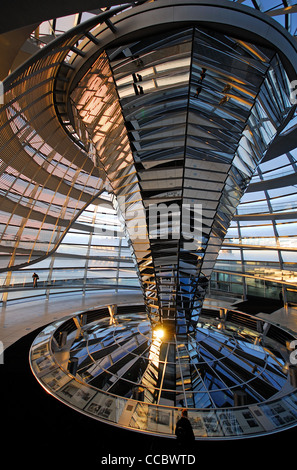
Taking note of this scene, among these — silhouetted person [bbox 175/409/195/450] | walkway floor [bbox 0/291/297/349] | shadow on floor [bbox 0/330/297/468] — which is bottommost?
shadow on floor [bbox 0/330/297/468]

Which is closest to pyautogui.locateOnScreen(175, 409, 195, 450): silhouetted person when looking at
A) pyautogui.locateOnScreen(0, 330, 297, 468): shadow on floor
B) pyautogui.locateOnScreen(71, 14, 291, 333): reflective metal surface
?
pyautogui.locateOnScreen(0, 330, 297, 468): shadow on floor

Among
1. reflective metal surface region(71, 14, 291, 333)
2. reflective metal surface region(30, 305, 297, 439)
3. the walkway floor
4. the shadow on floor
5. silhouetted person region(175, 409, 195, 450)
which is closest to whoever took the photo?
the shadow on floor

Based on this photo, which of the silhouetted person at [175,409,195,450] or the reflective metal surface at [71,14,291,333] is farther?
the reflective metal surface at [71,14,291,333]

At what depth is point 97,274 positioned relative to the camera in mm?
34125

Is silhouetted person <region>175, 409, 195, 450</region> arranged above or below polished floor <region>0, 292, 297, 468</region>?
above

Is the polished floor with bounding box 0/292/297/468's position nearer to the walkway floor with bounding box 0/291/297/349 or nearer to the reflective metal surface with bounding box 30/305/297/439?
the reflective metal surface with bounding box 30/305/297/439

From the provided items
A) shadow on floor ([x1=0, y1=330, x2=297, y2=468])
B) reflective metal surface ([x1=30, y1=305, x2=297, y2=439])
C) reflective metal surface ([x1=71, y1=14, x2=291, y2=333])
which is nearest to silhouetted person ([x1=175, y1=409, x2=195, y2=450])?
shadow on floor ([x1=0, y1=330, x2=297, y2=468])

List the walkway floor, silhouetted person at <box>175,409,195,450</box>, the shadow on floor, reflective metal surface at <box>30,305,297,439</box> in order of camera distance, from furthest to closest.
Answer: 1. the walkway floor
2. reflective metal surface at <box>30,305,297,439</box>
3. silhouetted person at <box>175,409,195,450</box>
4. the shadow on floor

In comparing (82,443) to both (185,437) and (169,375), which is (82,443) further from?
(169,375)

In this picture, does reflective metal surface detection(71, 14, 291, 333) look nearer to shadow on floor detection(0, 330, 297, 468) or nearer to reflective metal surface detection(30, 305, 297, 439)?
reflective metal surface detection(30, 305, 297, 439)

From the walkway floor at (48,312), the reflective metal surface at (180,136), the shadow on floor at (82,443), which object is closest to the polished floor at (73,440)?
the shadow on floor at (82,443)

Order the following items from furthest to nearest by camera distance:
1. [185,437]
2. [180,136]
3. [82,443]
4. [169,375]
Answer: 1. [169,375]
2. [180,136]
3. [82,443]
4. [185,437]

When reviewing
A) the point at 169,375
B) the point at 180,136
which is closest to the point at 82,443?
the point at 169,375
